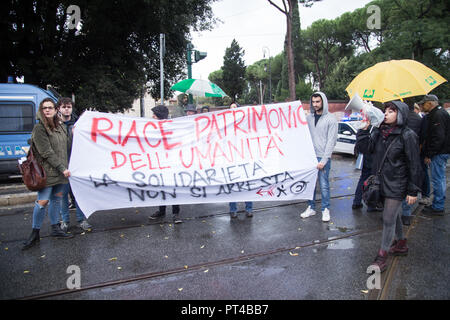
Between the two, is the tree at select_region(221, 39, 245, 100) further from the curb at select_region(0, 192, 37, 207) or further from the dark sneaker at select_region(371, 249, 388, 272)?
the dark sneaker at select_region(371, 249, 388, 272)

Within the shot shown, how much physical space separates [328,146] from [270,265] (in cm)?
220

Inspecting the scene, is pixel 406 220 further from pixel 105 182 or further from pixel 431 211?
pixel 105 182

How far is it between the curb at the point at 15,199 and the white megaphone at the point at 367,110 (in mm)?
6515

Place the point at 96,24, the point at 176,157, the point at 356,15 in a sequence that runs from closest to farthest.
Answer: the point at 176,157 < the point at 96,24 < the point at 356,15

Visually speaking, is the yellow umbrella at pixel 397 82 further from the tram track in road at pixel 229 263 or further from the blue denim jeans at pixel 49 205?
the blue denim jeans at pixel 49 205

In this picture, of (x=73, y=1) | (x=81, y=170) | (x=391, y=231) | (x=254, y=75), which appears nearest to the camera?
(x=391, y=231)

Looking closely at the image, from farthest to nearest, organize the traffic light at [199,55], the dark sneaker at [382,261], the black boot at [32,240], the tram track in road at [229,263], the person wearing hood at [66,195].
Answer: the traffic light at [199,55] → the person wearing hood at [66,195] → the black boot at [32,240] → the dark sneaker at [382,261] → the tram track in road at [229,263]

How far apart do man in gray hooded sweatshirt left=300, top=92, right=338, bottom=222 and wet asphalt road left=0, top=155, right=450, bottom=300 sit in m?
0.54

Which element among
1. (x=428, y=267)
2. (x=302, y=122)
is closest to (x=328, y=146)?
(x=302, y=122)

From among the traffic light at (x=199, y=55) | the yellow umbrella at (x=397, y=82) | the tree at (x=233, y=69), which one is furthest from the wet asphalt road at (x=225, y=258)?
the tree at (x=233, y=69)

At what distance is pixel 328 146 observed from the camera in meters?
4.86

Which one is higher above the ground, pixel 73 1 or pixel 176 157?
pixel 73 1

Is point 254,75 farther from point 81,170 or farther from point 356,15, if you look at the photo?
point 81,170

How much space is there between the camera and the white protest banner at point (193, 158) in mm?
4470
